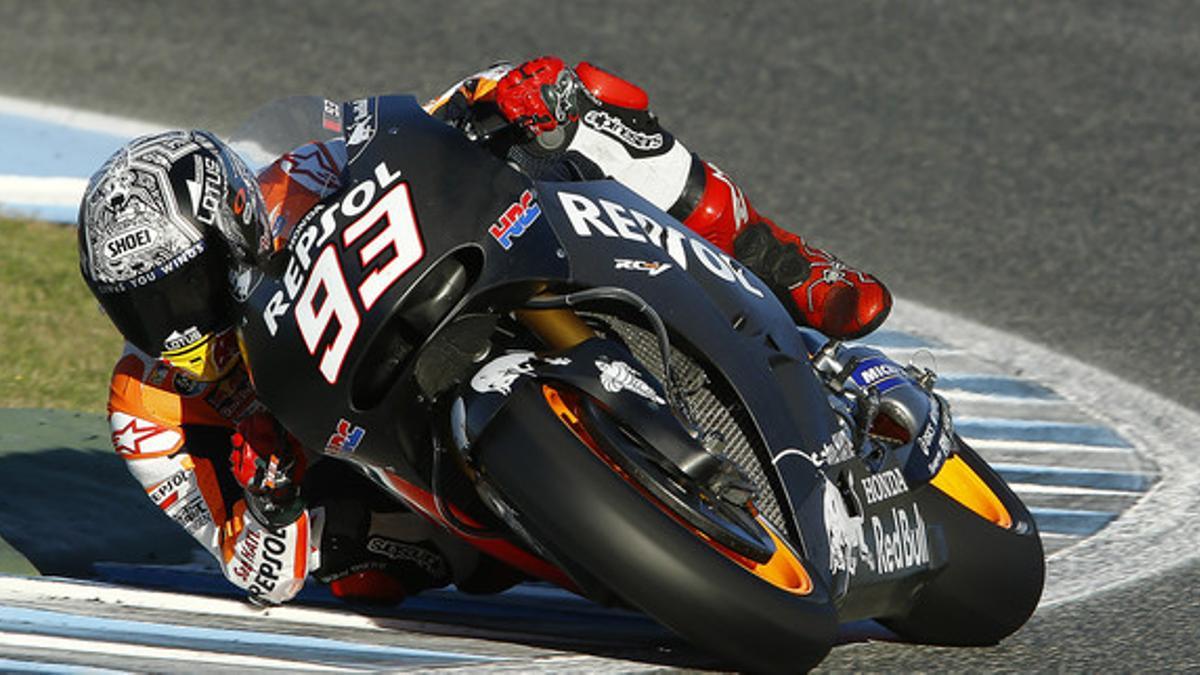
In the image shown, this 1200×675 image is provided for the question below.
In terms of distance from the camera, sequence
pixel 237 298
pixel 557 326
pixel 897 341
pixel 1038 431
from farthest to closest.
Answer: pixel 897 341 → pixel 1038 431 → pixel 237 298 → pixel 557 326

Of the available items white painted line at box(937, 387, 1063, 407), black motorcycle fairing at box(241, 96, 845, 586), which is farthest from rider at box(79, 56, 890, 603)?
white painted line at box(937, 387, 1063, 407)

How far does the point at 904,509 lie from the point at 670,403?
69cm

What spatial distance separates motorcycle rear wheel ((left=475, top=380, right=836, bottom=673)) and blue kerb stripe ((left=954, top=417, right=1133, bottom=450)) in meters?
2.47

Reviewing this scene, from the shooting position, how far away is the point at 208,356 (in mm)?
4641

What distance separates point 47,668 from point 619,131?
1.73 metres

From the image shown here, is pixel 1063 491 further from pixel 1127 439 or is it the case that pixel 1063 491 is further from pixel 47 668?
pixel 47 668

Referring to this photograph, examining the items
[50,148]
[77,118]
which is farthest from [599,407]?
[77,118]

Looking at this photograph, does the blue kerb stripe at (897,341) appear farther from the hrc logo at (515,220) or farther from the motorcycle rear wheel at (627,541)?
the motorcycle rear wheel at (627,541)

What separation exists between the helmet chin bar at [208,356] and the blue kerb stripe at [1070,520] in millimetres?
2062

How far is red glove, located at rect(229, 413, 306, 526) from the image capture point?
4660 millimetres

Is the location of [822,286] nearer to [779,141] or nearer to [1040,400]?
[1040,400]

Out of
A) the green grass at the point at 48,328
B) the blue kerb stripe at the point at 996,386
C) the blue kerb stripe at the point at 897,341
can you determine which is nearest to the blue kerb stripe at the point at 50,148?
the green grass at the point at 48,328

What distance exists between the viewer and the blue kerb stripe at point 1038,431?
6.33m

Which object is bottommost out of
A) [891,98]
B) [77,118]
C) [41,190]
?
[77,118]
